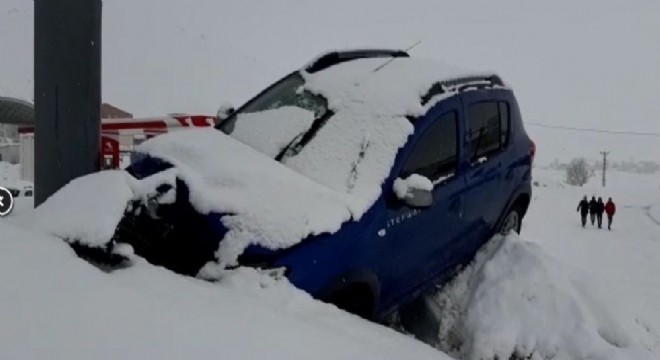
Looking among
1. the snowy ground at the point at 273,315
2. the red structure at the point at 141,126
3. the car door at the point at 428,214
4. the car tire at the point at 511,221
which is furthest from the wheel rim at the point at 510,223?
the red structure at the point at 141,126

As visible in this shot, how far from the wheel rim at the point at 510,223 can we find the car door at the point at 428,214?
38.7 inches

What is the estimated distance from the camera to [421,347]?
2529mm

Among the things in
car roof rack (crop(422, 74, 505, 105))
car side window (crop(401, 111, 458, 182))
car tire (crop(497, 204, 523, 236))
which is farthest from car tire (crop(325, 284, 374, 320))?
car tire (crop(497, 204, 523, 236))

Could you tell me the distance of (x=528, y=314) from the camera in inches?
141

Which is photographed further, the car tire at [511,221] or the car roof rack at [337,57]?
the car tire at [511,221]

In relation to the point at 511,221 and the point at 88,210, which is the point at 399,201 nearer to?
the point at 88,210

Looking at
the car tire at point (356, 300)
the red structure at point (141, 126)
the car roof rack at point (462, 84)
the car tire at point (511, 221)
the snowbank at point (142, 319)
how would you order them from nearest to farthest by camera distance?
the snowbank at point (142, 319) < the car tire at point (356, 300) < the car roof rack at point (462, 84) < the car tire at point (511, 221) < the red structure at point (141, 126)

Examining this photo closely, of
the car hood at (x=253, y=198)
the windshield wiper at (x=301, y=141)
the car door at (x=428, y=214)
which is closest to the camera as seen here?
the car hood at (x=253, y=198)

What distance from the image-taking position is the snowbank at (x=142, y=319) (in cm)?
153

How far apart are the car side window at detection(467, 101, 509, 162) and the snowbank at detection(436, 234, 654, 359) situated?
78 cm

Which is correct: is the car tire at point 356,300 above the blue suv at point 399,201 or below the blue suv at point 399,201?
below

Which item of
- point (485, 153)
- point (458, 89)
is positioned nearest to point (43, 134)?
point (458, 89)

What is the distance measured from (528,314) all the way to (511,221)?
5.32ft

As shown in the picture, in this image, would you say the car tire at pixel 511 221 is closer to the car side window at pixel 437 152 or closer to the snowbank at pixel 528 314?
the snowbank at pixel 528 314
